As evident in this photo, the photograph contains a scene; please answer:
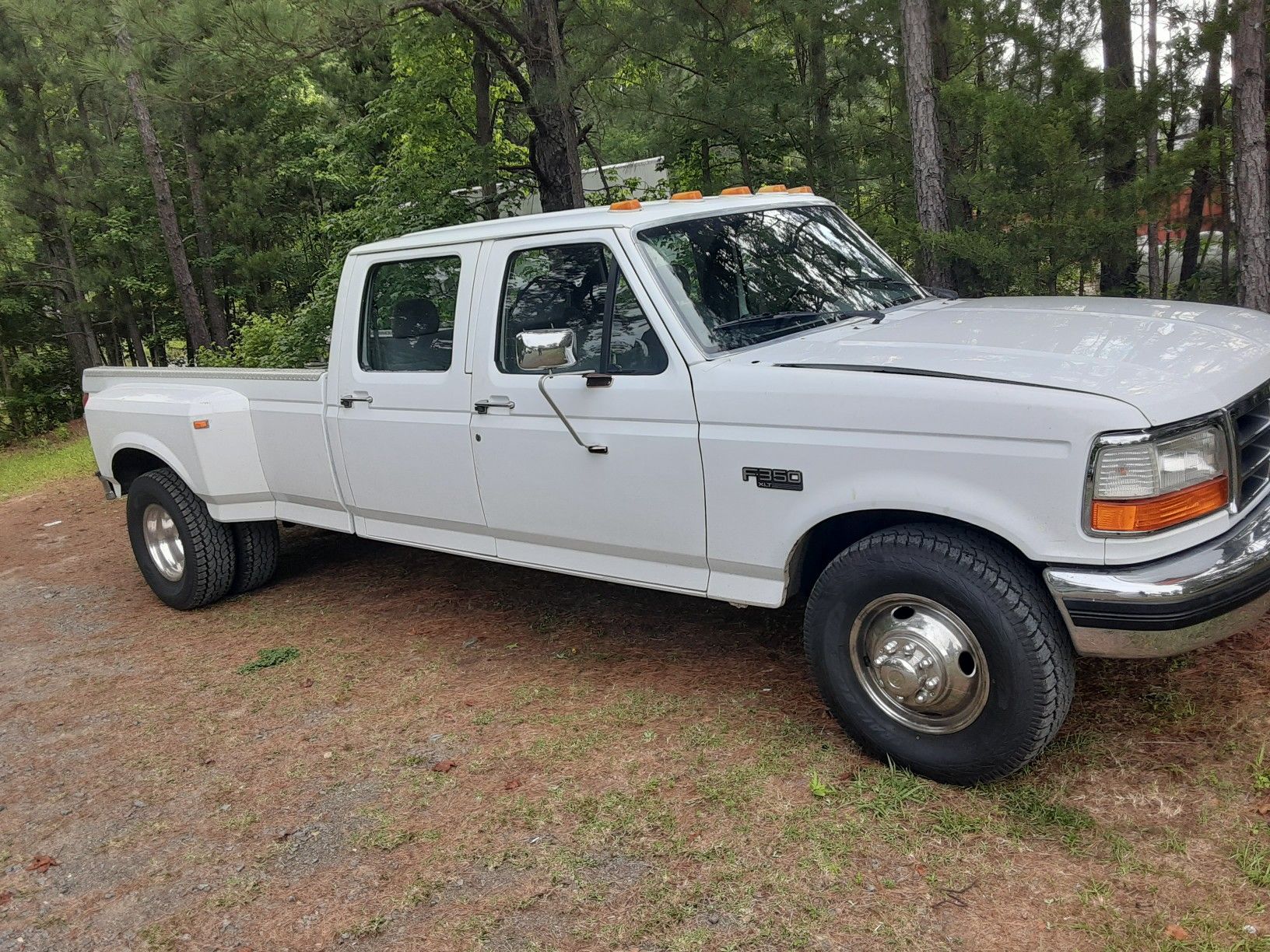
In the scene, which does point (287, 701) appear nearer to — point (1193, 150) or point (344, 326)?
point (344, 326)

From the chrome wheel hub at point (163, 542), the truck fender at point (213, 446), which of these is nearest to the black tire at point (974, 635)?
the truck fender at point (213, 446)

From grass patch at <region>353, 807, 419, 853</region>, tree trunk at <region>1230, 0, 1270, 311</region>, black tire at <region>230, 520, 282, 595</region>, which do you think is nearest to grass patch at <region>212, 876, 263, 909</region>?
grass patch at <region>353, 807, 419, 853</region>

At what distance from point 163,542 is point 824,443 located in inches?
190

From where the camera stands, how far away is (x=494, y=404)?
441cm

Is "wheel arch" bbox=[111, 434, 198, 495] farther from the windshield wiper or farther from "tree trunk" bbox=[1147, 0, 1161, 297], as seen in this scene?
"tree trunk" bbox=[1147, 0, 1161, 297]

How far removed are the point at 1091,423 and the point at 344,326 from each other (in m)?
3.72

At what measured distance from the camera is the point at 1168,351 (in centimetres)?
322

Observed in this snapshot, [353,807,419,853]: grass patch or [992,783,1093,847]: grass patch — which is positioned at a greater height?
[353,807,419,853]: grass patch

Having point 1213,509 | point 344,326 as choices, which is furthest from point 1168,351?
point 344,326

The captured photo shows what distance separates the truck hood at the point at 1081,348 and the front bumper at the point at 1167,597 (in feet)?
1.45

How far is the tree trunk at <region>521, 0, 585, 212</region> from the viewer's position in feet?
31.5

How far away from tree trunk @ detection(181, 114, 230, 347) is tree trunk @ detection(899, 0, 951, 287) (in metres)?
15.9

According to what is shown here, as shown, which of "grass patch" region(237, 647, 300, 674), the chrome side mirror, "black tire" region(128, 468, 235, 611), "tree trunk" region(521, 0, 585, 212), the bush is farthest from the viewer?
the bush

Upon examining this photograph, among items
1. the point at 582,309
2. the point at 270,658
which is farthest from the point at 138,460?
the point at 582,309
